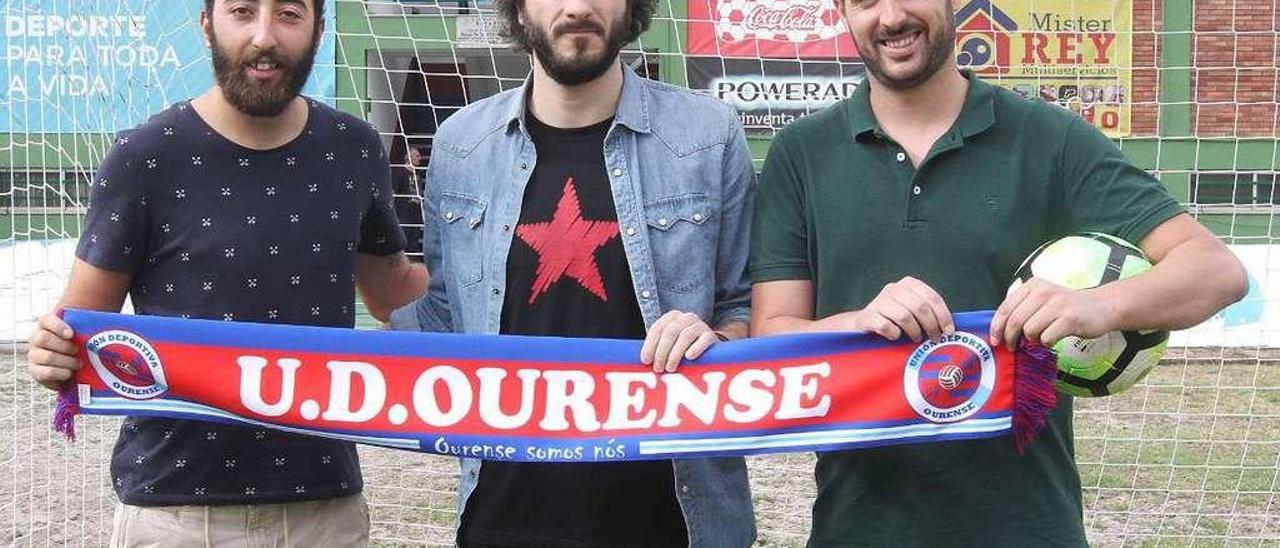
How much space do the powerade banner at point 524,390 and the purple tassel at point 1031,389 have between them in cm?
7

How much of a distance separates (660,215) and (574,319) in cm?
29

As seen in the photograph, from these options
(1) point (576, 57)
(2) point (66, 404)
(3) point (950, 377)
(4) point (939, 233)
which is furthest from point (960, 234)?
(2) point (66, 404)

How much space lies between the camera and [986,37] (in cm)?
1078

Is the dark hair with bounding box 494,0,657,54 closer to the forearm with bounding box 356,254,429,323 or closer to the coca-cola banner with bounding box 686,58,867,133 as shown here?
the forearm with bounding box 356,254,429,323

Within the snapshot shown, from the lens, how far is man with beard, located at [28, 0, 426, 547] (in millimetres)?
2758

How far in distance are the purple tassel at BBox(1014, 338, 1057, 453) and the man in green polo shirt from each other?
64 mm

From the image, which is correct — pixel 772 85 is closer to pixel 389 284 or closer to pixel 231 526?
pixel 389 284

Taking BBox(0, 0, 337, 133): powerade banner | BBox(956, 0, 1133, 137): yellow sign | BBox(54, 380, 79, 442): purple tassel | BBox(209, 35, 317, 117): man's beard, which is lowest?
BBox(54, 380, 79, 442): purple tassel

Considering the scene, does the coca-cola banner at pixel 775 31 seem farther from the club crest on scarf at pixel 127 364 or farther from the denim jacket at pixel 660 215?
the club crest on scarf at pixel 127 364

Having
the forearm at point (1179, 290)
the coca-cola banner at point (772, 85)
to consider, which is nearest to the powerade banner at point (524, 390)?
the forearm at point (1179, 290)

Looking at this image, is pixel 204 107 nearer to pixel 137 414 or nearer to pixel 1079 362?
pixel 137 414

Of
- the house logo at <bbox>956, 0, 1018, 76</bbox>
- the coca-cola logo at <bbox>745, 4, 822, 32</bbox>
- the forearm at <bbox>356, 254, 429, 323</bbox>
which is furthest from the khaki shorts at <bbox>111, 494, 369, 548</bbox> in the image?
the house logo at <bbox>956, 0, 1018, 76</bbox>

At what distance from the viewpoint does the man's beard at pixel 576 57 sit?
2.76m

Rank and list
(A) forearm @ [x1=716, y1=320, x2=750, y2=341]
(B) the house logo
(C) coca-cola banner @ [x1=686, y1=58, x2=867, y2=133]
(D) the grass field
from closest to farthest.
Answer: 1. (A) forearm @ [x1=716, y1=320, x2=750, y2=341]
2. (D) the grass field
3. (C) coca-cola banner @ [x1=686, y1=58, x2=867, y2=133]
4. (B) the house logo
